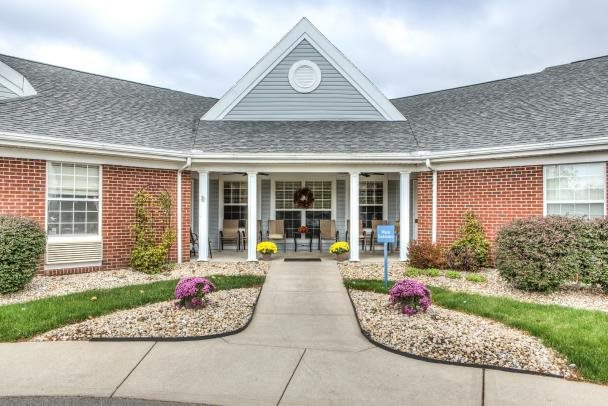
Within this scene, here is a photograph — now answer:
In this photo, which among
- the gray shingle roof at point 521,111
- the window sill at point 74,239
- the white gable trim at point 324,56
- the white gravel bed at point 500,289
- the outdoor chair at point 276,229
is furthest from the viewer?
the outdoor chair at point 276,229

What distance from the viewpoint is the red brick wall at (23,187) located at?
8.70 m

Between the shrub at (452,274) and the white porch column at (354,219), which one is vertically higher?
the white porch column at (354,219)

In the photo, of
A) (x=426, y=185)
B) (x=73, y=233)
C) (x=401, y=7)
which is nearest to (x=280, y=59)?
(x=401, y=7)

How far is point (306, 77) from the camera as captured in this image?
13.0 metres

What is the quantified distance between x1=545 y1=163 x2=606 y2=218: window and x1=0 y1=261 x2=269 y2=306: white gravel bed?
7011 millimetres

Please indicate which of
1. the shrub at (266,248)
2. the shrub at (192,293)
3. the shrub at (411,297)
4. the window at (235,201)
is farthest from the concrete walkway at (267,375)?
the window at (235,201)

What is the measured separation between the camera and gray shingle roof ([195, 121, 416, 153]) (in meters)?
11.5

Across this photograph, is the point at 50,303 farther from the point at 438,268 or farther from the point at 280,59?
the point at 280,59

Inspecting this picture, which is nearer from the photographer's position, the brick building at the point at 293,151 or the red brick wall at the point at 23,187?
the red brick wall at the point at 23,187

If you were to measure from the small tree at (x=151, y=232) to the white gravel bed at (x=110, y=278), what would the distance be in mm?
303

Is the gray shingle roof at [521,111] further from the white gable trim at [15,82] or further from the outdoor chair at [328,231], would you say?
the white gable trim at [15,82]

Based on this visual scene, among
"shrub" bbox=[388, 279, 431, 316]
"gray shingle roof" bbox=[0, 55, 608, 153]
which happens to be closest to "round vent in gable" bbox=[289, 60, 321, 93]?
"gray shingle roof" bbox=[0, 55, 608, 153]

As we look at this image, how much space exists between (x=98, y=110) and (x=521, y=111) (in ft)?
39.3

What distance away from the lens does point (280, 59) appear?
13.0 metres
